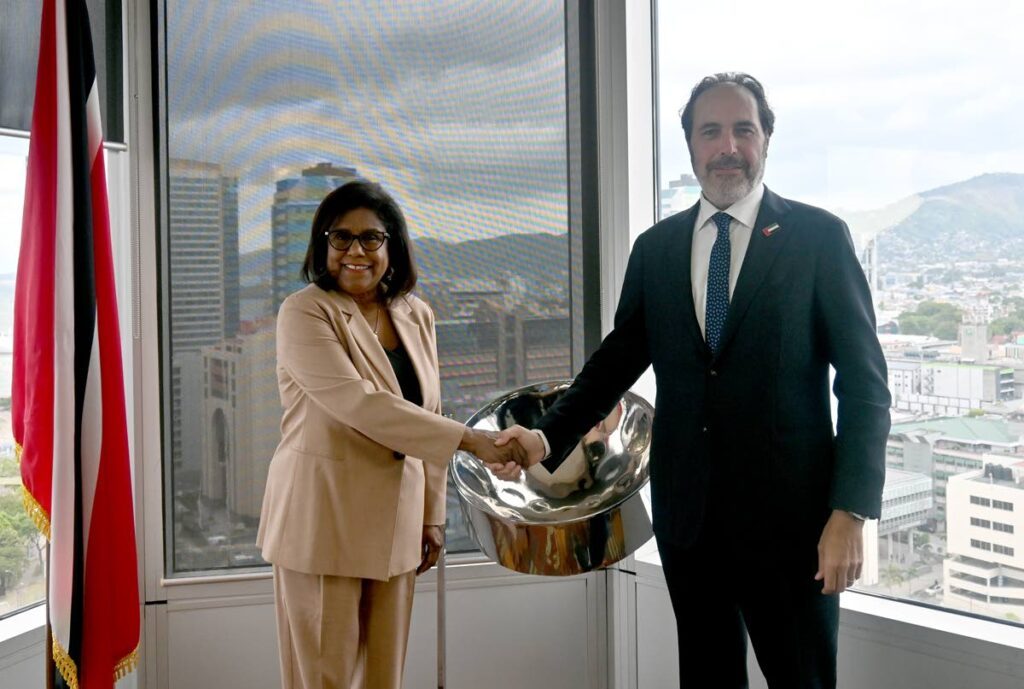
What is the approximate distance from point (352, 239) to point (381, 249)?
0.24 feet

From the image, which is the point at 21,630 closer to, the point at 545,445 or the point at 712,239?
the point at 545,445

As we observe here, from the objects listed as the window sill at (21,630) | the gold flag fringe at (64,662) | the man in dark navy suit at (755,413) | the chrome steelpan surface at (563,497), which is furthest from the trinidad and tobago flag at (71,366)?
the man in dark navy suit at (755,413)

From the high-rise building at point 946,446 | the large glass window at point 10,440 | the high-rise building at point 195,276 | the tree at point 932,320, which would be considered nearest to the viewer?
the high-rise building at point 946,446

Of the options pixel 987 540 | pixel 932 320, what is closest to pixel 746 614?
pixel 987 540

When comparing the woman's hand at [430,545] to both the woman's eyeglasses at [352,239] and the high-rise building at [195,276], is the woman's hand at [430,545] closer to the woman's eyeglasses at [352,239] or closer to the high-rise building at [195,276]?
the woman's eyeglasses at [352,239]

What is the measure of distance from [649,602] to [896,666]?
0.82 m

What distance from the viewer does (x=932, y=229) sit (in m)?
2.26

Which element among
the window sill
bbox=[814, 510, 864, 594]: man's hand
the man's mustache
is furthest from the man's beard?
the window sill

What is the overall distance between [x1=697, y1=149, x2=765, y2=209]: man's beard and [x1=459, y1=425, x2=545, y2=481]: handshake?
72cm

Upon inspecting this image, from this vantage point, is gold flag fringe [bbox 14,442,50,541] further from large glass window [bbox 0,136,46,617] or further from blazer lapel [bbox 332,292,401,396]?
blazer lapel [bbox 332,292,401,396]

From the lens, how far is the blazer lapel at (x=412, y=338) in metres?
2.17

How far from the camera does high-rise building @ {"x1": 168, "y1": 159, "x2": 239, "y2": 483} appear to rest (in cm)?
264

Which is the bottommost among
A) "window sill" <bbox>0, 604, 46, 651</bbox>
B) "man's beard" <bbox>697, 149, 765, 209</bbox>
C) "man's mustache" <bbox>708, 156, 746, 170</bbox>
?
"window sill" <bbox>0, 604, 46, 651</bbox>

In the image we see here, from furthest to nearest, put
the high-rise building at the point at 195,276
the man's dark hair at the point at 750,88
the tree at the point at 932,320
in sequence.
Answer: the high-rise building at the point at 195,276, the tree at the point at 932,320, the man's dark hair at the point at 750,88
